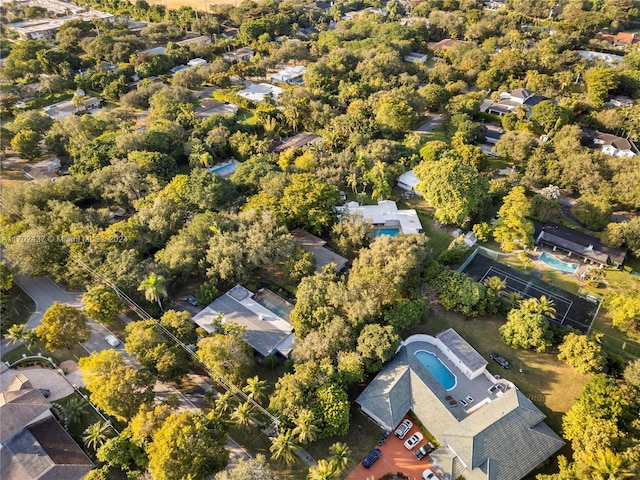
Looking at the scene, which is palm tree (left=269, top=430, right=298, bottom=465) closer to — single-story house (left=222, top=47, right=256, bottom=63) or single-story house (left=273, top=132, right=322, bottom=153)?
single-story house (left=273, top=132, right=322, bottom=153)

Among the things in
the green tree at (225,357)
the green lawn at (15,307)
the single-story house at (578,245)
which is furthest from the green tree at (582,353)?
the green lawn at (15,307)

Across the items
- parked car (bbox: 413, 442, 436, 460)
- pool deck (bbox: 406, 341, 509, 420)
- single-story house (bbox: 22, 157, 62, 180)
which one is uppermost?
single-story house (bbox: 22, 157, 62, 180)

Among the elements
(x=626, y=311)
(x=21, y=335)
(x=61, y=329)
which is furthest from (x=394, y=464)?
(x=21, y=335)

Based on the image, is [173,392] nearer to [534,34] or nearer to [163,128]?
[163,128]

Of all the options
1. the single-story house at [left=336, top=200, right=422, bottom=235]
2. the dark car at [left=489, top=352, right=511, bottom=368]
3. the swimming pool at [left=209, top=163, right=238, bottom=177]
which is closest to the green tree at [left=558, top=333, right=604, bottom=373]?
the dark car at [left=489, top=352, right=511, bottom=368]

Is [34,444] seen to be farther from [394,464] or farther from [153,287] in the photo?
[394,464]

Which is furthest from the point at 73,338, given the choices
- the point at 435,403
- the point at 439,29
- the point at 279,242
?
the point at 439,29

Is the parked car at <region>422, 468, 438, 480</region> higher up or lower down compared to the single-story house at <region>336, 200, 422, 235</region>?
lower down
